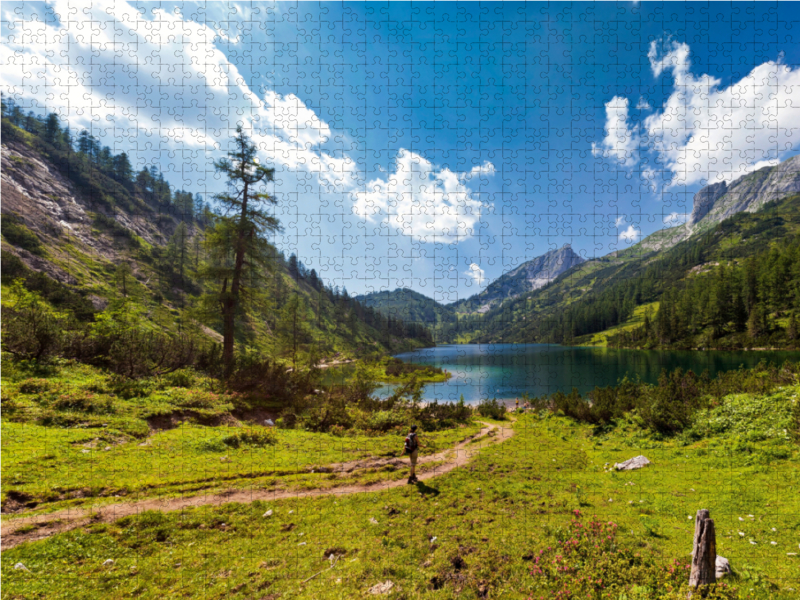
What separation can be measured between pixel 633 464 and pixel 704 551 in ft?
33.9

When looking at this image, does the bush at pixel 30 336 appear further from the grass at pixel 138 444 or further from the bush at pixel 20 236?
the bush at pixel 20 236

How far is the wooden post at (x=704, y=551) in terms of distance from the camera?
14.0 ft

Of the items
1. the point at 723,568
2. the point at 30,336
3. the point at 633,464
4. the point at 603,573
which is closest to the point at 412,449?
the point at 603,573

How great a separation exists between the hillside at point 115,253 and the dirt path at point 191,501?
663 inches

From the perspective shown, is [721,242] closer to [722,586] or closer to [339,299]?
[339,299]

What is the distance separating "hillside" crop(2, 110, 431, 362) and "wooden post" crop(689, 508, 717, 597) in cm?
2525

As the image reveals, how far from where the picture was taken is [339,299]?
16375cm

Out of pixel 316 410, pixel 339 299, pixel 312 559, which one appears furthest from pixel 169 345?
pixel 339 299

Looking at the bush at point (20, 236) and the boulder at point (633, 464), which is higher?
the bush at point (20, 236)

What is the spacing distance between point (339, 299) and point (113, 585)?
16086 centimetres

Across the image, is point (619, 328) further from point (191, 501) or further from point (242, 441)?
point (191, 501)

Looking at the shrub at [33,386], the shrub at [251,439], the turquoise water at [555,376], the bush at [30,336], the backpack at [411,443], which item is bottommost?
the turquoise water at [555,376]

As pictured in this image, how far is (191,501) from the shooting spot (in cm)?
873

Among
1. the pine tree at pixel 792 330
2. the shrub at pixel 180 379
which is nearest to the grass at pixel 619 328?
the pine tree at pixel 792 330
